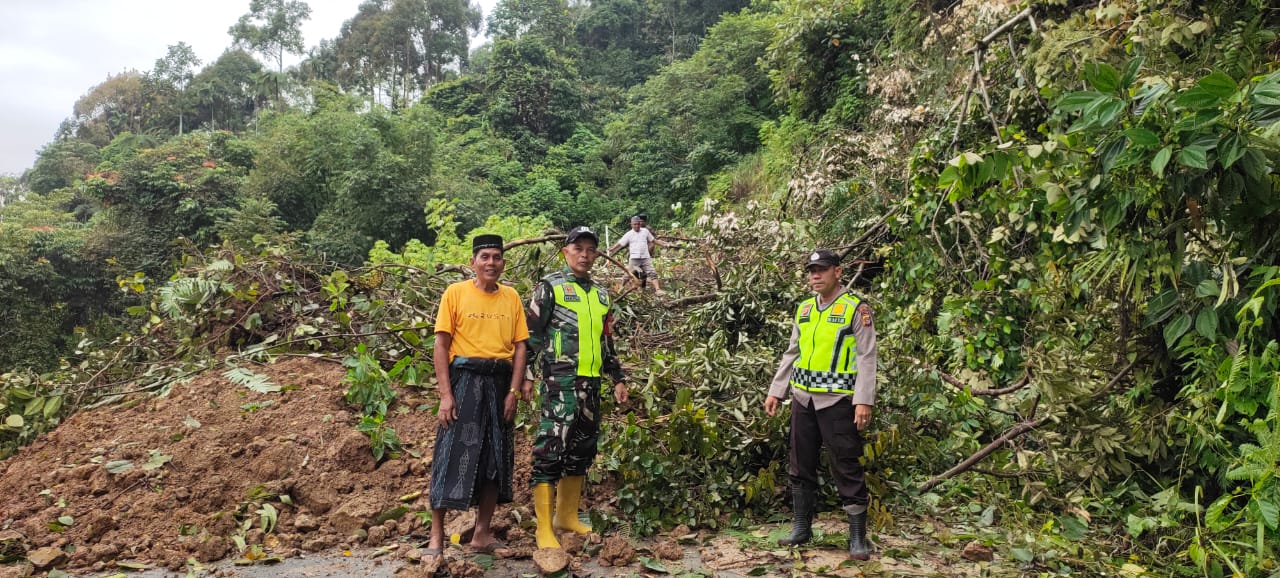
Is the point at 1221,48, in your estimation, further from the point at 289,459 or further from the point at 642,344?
the point at 289,459

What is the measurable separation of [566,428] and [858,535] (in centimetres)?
153

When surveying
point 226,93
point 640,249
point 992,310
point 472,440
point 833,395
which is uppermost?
point 226,93

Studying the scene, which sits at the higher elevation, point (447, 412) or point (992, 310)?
point (992, 310)

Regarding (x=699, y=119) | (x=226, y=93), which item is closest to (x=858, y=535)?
(x=699, y=119)

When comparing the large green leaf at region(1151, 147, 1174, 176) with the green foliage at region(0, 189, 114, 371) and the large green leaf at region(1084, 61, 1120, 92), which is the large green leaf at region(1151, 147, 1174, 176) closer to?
the large green leaf at region(1084, 61, 1120, 92)

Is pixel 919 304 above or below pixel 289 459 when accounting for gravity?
above

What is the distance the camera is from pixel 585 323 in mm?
3697

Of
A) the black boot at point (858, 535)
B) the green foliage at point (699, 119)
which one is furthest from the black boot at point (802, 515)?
the green foliage at point (699, 119)

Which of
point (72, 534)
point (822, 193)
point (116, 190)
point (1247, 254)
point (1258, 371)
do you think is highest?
point (116, 190)

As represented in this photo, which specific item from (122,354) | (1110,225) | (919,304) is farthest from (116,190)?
(1110,225)

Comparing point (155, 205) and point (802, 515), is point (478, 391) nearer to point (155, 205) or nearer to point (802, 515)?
point (802, 515)

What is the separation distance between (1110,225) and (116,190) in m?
28.1

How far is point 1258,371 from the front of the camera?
276 centimetres

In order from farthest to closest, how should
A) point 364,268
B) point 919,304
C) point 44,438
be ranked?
1. point 364,268
2. point 919,304
3. point 44,438
